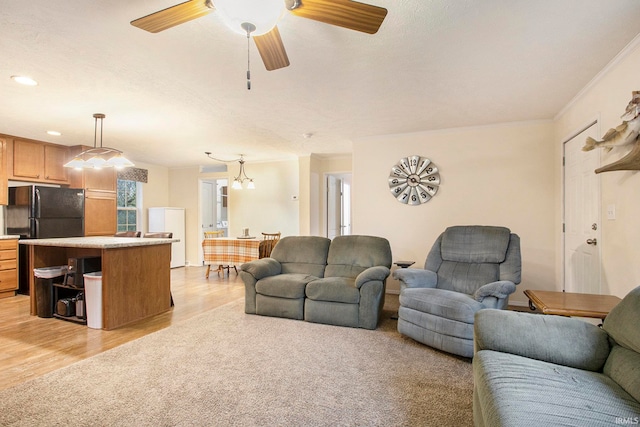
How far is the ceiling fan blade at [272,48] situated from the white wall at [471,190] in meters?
3.05

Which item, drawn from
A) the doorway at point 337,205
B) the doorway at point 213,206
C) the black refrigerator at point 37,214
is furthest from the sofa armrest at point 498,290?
the doorway at point 213,206

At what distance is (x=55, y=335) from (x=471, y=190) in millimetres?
4875

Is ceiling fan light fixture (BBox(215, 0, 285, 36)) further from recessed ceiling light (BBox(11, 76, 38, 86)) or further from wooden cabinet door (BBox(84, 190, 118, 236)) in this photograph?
wooden cabinet door (BBox(84, 190, 118, 236))

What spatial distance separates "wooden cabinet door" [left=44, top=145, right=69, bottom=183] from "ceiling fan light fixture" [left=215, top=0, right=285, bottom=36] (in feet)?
18.3

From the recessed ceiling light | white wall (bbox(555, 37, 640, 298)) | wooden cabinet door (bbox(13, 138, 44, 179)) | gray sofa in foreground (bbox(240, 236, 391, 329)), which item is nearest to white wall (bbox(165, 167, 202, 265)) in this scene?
wooden cabinet door (bbox(13, 138, 44, 179))

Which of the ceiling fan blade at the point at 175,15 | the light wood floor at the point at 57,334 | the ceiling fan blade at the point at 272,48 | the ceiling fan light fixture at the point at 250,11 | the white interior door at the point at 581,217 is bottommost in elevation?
the light wood floor at the point at 57,334

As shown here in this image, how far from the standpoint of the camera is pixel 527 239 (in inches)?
159

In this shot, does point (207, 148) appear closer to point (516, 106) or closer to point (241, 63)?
point (241, 63)

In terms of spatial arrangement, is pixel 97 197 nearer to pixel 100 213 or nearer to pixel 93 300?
pixel 100 213

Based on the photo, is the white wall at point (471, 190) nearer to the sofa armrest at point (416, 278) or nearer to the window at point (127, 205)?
the sofa armrest at point (416, 278)

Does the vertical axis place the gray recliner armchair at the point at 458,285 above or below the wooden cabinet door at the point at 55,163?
below

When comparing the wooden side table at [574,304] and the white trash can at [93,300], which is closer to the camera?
the wooden side table at [574,304]

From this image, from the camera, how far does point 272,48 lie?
5.83ft

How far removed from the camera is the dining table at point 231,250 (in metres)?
5.45
